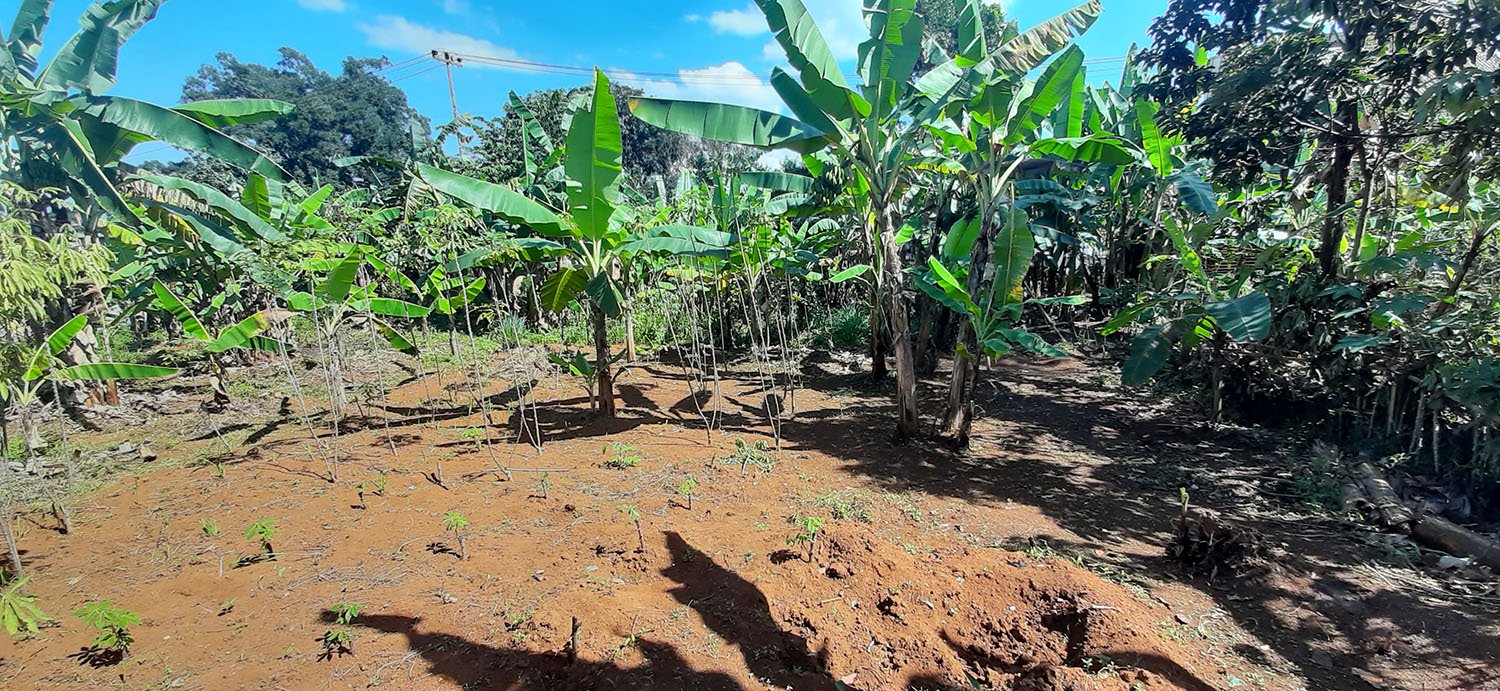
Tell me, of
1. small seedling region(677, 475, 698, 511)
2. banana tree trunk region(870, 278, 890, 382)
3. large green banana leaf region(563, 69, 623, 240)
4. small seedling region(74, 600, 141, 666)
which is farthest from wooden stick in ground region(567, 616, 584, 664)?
banana tree trunk region(870, 278, 890, 382)

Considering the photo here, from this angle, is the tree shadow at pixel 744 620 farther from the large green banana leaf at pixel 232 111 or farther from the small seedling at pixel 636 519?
the large green banana leaf at pixel 232 111

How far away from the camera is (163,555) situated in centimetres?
373

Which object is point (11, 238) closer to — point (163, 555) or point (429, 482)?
point (163, 555)

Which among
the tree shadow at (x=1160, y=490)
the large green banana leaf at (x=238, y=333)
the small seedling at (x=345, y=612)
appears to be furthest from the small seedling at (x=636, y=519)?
the large green banana leaf at (x=238, y=333)

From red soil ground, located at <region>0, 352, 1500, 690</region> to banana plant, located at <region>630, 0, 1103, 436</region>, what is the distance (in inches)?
78.6

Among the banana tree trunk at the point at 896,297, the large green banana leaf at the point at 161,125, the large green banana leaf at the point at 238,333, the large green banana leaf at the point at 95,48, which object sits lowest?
the large green banana leaf at the point at 238,333

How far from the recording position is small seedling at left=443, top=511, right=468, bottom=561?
3568 mm

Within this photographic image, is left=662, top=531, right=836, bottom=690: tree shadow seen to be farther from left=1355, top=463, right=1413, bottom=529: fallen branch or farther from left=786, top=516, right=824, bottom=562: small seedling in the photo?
left=1355, top=463, right=1413, bottom=529: fallen branch

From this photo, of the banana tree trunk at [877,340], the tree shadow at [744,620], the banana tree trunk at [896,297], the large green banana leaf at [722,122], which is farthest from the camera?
the banana tree trunk at [877,340]

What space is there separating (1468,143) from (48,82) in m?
11.0

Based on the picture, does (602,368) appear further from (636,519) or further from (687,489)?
(636,519)

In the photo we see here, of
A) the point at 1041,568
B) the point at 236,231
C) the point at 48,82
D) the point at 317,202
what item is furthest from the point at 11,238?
the point at 1041,568

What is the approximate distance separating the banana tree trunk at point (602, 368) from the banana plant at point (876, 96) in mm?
2107

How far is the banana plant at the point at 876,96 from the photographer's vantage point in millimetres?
4836
